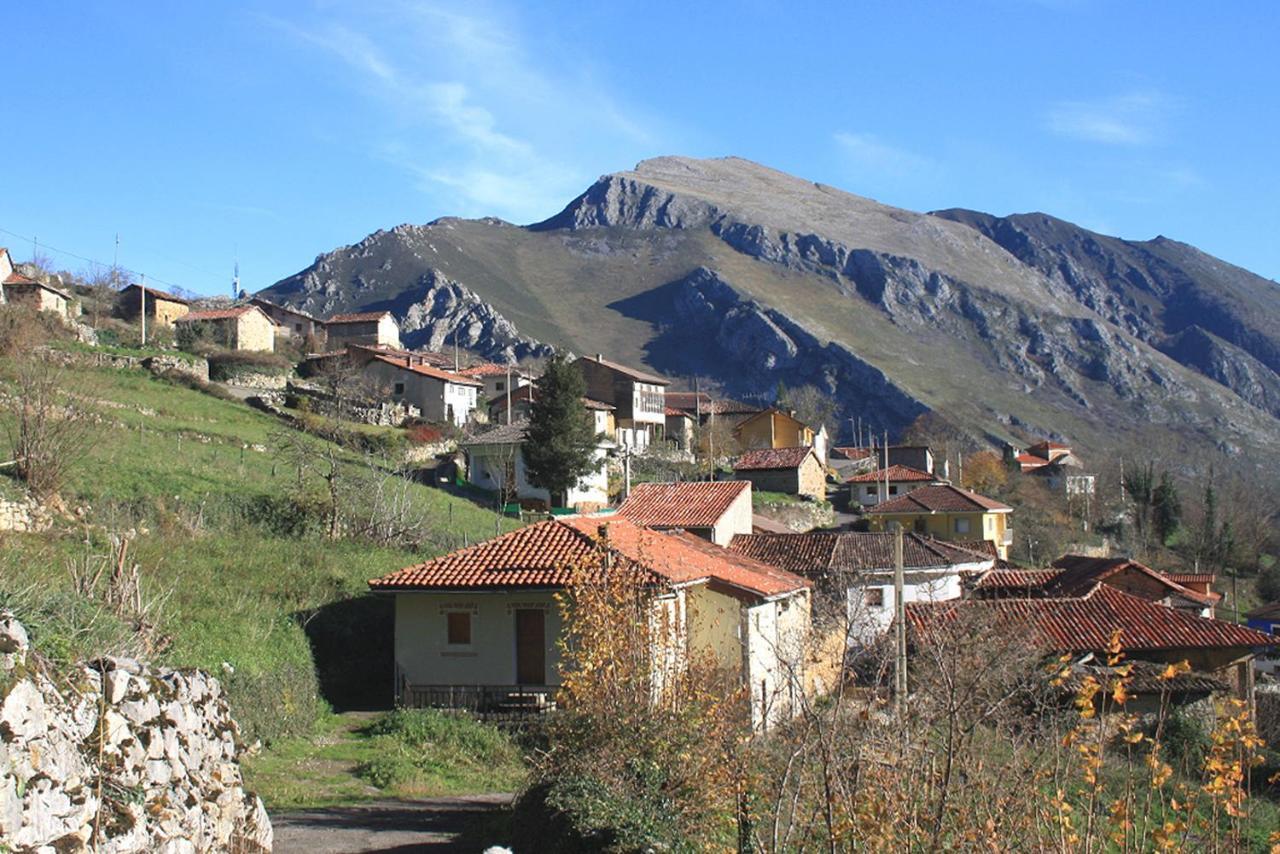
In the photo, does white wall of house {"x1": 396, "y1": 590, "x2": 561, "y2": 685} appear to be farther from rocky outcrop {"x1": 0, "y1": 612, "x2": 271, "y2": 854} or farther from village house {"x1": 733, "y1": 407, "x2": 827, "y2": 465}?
village house {"x1": 733, "y1": 407, "x2": 827, "y2": 465}

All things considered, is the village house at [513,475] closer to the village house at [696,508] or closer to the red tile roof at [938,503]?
the village house at [696,508]

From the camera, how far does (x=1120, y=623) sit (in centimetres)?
2867

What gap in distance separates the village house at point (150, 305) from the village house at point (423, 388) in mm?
13737

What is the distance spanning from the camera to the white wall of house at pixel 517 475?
51.4m

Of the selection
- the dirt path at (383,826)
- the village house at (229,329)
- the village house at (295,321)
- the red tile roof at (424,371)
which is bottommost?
the dirt path at (383,826)

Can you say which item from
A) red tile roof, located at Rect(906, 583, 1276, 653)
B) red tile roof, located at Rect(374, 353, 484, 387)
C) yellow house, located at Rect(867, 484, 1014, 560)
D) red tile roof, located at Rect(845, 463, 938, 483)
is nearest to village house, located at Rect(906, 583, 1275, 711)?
red tile roof, located at Rect(906, 583, 1276, 653)

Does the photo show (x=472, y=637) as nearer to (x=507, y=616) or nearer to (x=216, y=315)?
(x=507, y=616)

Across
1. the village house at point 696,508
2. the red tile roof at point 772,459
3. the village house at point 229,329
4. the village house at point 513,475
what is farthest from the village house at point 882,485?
the village house at point 229,329

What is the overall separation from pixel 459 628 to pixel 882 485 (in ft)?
174

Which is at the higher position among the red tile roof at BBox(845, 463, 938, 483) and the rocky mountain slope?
the rocky mountain slope

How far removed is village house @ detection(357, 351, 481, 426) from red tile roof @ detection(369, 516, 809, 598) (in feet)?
130

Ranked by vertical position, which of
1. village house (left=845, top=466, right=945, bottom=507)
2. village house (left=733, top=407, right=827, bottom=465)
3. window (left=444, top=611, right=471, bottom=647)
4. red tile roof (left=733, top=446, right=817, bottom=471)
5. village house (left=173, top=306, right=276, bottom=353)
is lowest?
window (left=444, top=611, right=471, bottom=647)

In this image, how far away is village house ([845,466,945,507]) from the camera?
2788 inches

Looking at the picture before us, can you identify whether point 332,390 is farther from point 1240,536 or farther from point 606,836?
point 1240,536
